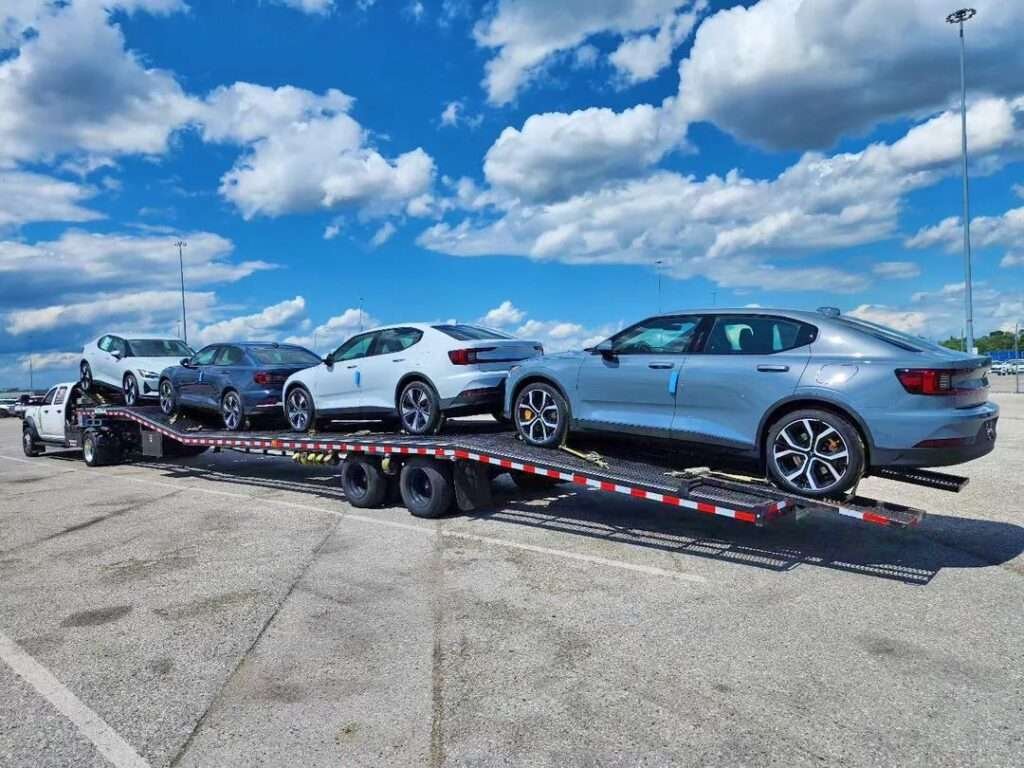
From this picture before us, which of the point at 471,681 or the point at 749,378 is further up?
the point at 749,378

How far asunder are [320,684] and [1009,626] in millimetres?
4099

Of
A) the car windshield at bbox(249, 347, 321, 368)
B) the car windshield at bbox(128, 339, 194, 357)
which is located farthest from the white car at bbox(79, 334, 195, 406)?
the car windshield at bbox(249, 347, 321, 368)

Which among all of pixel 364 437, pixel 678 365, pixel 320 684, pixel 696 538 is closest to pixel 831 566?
pixel 696 538

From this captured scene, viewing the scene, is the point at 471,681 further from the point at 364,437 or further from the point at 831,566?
the point at 364,437

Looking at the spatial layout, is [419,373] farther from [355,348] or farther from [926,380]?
[926,380]

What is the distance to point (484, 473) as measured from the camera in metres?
8.18

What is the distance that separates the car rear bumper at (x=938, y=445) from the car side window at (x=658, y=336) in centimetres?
177

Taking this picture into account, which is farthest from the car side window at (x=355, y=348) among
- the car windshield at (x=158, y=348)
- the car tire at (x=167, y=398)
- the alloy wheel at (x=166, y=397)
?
the car windshield at (x=158, y=348)

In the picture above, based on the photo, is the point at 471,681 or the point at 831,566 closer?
the point at 471,681

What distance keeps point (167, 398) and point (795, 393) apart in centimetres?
1031

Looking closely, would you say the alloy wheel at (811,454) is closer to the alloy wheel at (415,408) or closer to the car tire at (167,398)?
the alloy wheel at (415,408)

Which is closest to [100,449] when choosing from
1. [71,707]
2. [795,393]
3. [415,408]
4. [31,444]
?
[31,444]

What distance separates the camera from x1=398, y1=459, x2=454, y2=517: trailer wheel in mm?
7992

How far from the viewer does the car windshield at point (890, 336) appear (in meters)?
5.48
